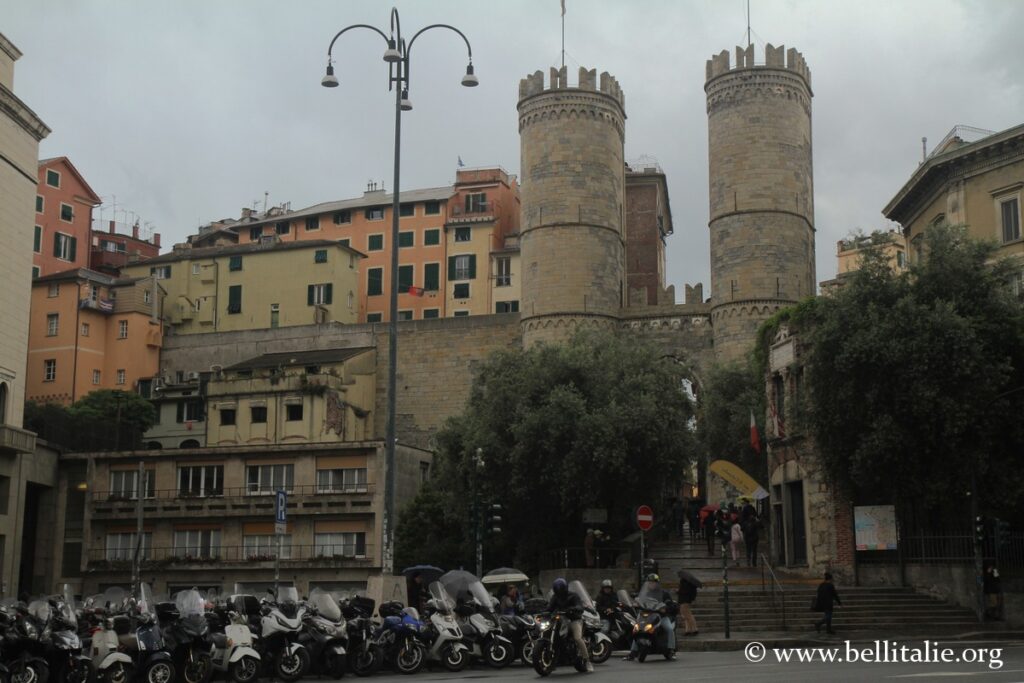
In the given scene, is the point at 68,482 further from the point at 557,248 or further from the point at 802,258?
the point at 802,258

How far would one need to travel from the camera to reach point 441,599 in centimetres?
2009

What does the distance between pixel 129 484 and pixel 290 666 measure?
117 feet

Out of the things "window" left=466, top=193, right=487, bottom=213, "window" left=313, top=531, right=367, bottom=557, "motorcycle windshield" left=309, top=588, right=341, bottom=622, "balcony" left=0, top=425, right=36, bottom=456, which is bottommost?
"motorcycle windshield" left=309, top=588, right=341, bottom=622

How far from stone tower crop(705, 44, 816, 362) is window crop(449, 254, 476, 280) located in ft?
75.0

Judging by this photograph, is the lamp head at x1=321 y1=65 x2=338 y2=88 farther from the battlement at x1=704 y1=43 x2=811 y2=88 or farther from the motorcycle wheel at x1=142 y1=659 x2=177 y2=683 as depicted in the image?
the battlement at x1=704 y1=43 x2=811 y2=88

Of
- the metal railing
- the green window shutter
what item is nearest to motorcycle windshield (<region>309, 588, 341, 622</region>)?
the metal railing

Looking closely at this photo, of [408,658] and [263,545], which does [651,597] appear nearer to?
[408,658]

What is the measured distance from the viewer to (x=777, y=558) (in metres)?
34.2

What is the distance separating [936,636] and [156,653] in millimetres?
14729

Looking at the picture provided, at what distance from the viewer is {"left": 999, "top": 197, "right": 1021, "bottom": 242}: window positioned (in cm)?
4059

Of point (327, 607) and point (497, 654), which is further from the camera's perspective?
point (497, 654)

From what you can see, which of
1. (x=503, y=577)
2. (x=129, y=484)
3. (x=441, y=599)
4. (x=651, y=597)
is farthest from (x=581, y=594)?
→ (x=129, y=484)

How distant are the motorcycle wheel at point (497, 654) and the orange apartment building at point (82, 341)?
2060 inches

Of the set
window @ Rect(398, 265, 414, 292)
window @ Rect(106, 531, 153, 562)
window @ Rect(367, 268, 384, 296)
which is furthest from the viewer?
window @ Rect(398, 265, 414, 292)
